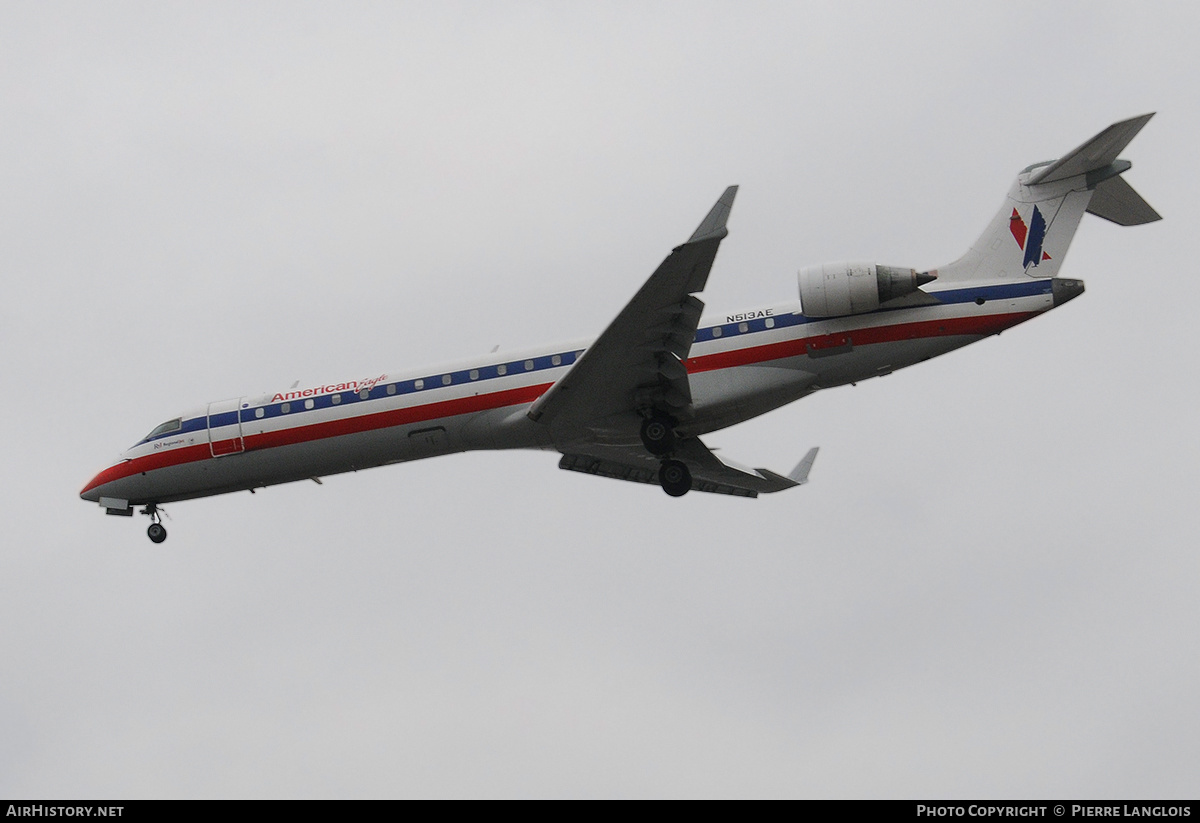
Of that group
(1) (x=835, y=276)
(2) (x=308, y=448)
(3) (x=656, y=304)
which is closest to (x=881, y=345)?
(1) (x=835, y=276)

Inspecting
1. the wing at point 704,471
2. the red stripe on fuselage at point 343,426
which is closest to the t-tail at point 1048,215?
the wing at point 704,471

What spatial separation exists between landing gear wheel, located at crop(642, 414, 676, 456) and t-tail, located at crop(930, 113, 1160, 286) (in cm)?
595

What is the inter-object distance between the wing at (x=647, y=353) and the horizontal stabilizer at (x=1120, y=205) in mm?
8290

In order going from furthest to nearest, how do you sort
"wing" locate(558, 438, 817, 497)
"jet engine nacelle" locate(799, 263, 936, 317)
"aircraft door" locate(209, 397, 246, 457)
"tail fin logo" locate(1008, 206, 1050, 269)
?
"wing" locate(558, 438, 817, 497) < "aircraft door" locate(209, 397, 246, 457) < "tail fin logo" locate(1008, 206, 1050, 269) < "jet engine nacelle" locate(799, 263, 936, 317)

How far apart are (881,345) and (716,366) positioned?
3.21 m

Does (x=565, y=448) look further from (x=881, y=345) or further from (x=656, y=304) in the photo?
(x=881, y=345)

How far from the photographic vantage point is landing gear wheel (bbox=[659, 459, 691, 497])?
28.2m

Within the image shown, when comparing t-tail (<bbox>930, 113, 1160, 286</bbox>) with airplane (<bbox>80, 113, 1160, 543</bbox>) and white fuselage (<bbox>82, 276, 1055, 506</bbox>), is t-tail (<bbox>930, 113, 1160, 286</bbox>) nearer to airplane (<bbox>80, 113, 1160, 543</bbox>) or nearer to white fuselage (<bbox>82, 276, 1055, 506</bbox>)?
airplane (<bbox>80, 113, 1160, 543</bbox>)

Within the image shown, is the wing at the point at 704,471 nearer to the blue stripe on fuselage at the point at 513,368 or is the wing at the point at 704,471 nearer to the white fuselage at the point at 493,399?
the white fuselage at the point at 493,399

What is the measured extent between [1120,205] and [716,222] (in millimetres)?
8910

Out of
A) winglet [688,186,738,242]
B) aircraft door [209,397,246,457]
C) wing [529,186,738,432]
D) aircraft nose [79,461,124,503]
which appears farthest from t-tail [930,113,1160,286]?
aircraft nose [79,461,124,503]

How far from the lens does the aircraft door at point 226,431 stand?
28719mm

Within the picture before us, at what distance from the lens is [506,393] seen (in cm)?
2748

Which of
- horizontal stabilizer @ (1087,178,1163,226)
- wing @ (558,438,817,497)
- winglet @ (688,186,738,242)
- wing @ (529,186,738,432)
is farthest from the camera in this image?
wing @ (558,438,817,497)
